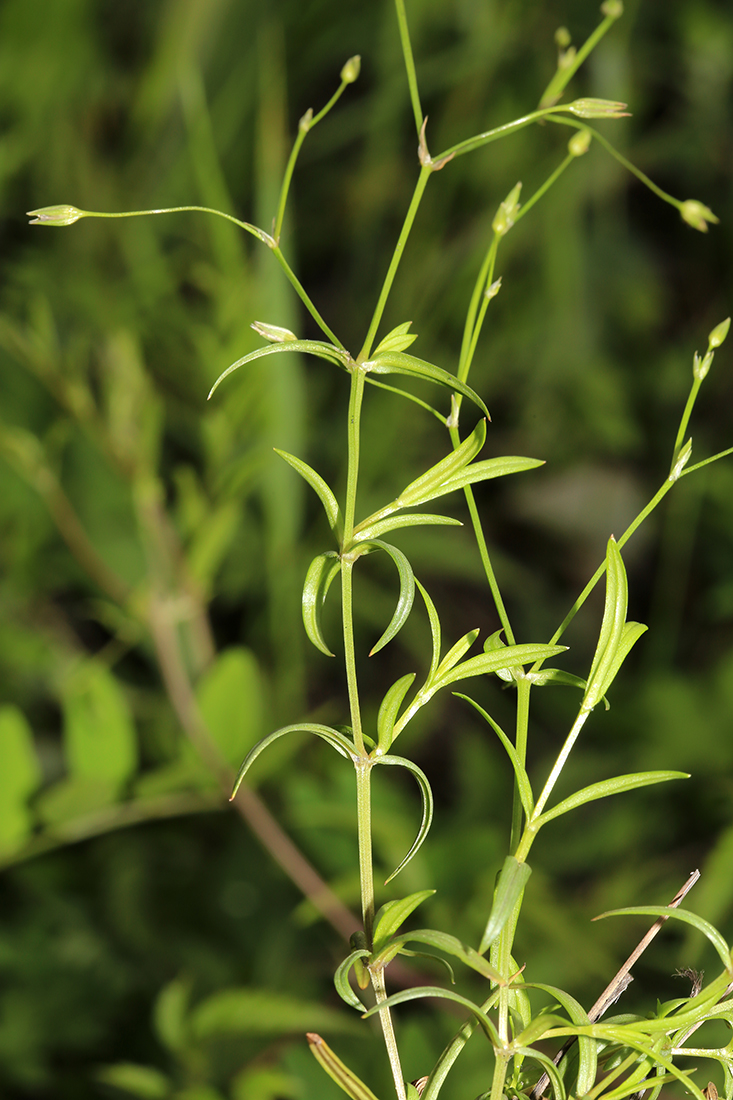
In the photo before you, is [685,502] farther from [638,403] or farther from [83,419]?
[83,419]

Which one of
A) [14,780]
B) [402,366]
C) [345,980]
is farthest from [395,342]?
[14,780]

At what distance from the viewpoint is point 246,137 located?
97cm

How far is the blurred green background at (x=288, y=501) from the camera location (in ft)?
1.78

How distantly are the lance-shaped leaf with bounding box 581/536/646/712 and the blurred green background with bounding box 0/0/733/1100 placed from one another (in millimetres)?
252

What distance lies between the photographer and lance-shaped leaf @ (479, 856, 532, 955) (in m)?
0.14

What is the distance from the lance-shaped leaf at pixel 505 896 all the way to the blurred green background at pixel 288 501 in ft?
0.82

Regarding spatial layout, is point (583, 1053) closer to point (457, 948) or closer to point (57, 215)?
point (457, 948)

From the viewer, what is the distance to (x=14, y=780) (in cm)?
48

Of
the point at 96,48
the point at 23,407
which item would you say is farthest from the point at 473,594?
the point at 96,48

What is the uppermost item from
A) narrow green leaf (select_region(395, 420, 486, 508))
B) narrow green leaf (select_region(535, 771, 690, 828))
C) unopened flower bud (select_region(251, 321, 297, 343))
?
unopened flower bud (select_region(251, 321, 297, 343))

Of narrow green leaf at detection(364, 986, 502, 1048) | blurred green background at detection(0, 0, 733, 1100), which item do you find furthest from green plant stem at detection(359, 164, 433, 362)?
blurred green background at detection(0, 0, 733, 1100)

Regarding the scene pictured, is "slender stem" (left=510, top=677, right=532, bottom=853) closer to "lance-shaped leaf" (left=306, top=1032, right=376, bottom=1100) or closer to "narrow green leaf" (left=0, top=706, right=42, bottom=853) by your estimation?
"lance-shaped leaf" (left=306, top=1032, right=376, bottom=1100)

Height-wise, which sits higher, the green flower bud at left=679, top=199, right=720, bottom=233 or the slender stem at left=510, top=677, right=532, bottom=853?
the green flower bud at left=679, top=199, right=720, bottom=233

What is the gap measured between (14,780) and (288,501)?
0.32 m
